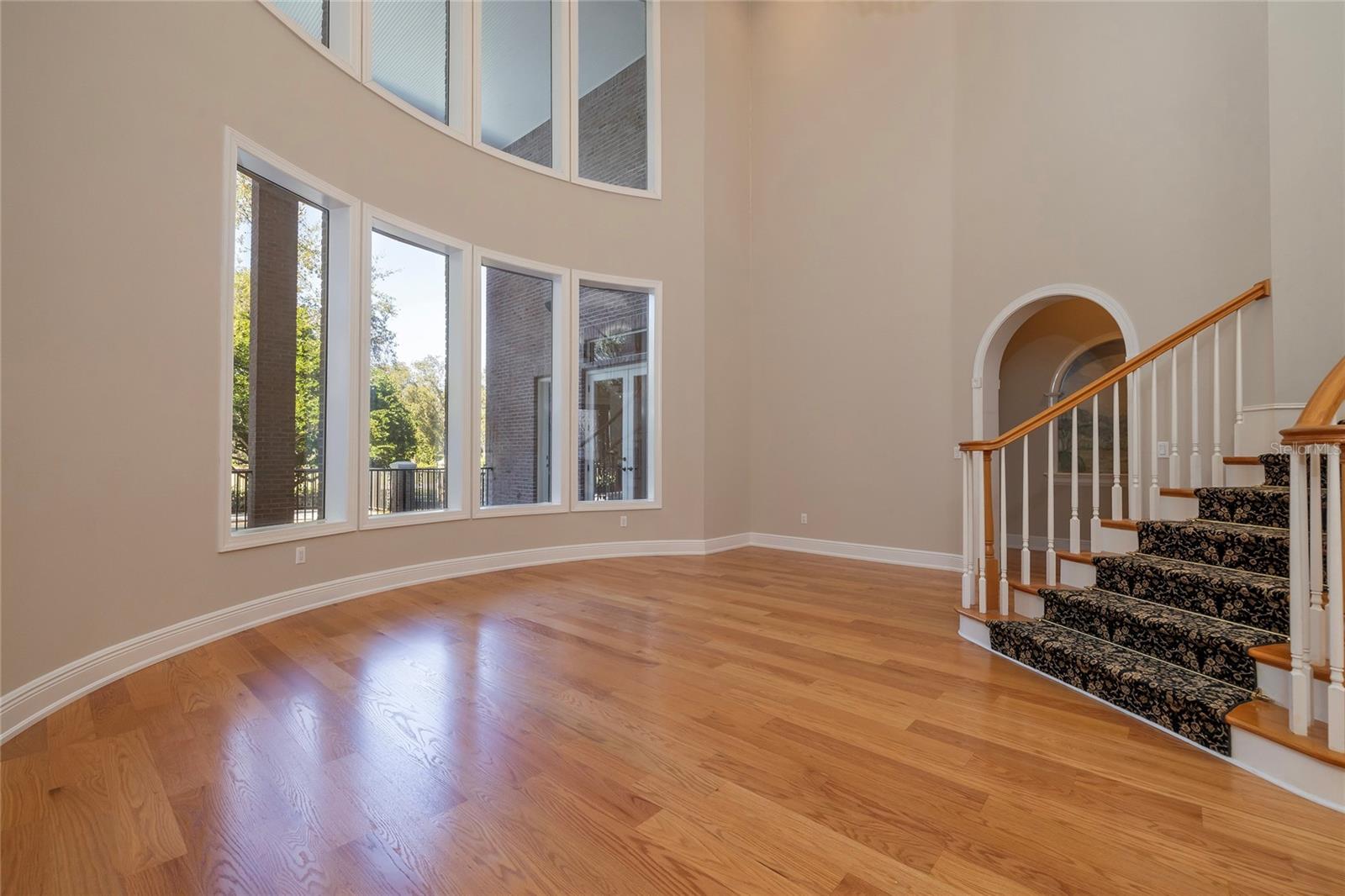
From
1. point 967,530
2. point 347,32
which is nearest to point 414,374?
point 347,32

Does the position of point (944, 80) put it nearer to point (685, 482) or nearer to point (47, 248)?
point (685, 482)

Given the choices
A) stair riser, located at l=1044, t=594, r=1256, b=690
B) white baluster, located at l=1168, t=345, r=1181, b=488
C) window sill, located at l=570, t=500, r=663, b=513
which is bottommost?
stair riser, located at l=1044, t=594, r=1256, b=690

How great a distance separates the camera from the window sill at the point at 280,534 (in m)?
3.44

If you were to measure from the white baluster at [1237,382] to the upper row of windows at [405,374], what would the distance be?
4.39 m

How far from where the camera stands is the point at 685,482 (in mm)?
6234

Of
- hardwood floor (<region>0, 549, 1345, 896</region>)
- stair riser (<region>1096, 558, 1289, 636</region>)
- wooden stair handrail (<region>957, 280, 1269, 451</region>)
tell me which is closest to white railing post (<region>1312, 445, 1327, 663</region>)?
stair riser (<region>1096, 558, 1289, 636</region>)

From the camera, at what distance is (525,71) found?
5.78 metres

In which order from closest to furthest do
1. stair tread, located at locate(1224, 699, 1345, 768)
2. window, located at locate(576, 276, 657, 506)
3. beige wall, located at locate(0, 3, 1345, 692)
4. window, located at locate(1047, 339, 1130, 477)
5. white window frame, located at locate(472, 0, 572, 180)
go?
1. stair tread, located at locate(1224, 699, 1345, 768)
2. beige wall, located at locate(0, 3, 1345, 692)
3. white window frame, located at locate(472, 0, 572, 180)
4. window, located at locate(576, 276, 657, 506)
5. window, located at locate(1047, 339, 1130, 477)

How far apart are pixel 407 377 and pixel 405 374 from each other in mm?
29

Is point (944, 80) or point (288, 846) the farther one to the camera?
point (944, 80)

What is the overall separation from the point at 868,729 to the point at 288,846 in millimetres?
1884

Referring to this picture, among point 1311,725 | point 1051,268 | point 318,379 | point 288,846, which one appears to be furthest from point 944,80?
point 288,846

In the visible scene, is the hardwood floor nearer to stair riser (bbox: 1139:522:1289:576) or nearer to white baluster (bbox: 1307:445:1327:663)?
white baluster (bbox: 1307:445:1327:663)

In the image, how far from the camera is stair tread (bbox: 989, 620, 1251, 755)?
2.15 meters
